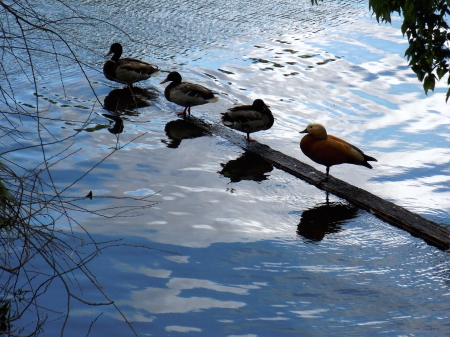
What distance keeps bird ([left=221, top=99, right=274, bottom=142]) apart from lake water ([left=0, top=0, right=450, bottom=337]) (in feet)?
1.18

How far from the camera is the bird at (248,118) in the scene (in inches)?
357

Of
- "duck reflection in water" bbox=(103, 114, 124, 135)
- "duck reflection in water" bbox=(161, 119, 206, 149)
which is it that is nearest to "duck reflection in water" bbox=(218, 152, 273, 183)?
"duck reflection in water" bbox=(161, 119, 206, 149)

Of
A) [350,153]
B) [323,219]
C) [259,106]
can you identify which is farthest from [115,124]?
[323,219]

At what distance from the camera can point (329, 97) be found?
11.2 meters

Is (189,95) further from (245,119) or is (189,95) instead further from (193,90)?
(245,119)

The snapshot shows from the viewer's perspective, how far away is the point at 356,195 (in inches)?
302

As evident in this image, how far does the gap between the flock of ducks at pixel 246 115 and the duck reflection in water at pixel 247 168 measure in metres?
0.54

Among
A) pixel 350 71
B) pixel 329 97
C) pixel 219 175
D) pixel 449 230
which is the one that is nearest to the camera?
pixel 449 230

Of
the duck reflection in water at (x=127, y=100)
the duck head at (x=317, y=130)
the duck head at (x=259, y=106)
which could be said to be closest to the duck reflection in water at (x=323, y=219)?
the duck head at (x=317, y=130)

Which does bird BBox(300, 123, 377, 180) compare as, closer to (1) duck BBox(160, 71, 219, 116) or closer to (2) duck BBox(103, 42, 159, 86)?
(1) duck BBox(160, 71, 219, 116)

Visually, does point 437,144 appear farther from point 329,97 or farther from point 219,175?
point 219,175

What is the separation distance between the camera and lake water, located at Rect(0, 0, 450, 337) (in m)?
5.53

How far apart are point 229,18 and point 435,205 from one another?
29.4ft

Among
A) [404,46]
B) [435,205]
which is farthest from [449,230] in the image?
[404,46]
